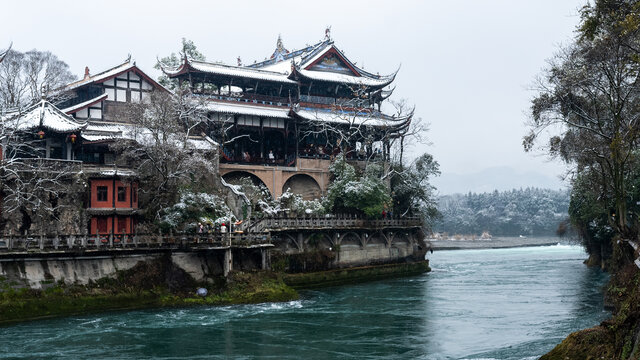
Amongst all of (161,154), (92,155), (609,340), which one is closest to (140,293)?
(161,154)

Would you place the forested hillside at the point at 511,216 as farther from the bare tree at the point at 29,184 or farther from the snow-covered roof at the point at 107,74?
the bare tree at the point at 29,184

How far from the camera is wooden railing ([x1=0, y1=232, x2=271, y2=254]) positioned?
35188mm

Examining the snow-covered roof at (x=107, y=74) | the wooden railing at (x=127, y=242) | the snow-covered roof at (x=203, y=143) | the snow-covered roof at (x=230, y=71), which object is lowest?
the wooden railing at (x=127, y=242)

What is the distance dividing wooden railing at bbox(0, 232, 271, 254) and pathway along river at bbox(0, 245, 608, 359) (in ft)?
13.7

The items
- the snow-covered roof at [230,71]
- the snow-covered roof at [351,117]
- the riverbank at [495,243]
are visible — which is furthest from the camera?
the riverbank at [495,243]

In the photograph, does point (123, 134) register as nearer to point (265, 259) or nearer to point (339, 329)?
point (265, 259)

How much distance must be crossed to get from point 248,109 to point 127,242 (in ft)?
83.3

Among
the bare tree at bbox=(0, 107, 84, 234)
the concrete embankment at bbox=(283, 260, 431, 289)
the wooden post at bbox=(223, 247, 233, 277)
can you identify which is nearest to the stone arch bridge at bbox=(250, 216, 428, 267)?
the concrete embankment at bbox=(283, 260, 431, 289)

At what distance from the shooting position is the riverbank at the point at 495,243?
12788cm

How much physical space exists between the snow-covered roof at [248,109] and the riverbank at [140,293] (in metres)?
20.9

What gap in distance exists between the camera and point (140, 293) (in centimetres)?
3800

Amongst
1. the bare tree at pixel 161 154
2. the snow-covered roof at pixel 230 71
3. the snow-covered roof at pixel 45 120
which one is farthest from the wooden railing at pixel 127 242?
the snow-covered roof at pixel 230 71

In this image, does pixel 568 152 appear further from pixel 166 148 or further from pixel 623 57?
pixel 166 148

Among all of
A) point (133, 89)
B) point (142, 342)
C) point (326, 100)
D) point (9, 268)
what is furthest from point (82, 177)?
point (326, 100)
